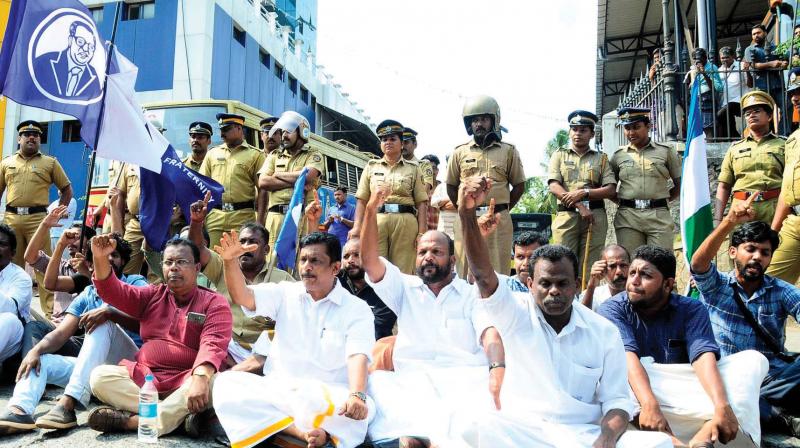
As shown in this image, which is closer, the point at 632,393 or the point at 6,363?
the point at 632,393

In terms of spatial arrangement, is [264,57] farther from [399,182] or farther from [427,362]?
[427,362]

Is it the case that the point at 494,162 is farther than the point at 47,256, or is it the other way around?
the point at 494,162

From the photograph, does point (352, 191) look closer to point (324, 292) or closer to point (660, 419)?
point (324, 292)

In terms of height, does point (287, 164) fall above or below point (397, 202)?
above

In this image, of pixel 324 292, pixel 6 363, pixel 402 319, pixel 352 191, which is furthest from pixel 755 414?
pixel 352 191

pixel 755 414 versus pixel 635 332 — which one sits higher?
pixel 635 332

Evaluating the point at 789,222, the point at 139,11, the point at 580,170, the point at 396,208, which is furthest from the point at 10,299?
the point at 139,11

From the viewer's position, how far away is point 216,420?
381 centimetres

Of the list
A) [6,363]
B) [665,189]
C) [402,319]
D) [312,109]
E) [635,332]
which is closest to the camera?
[635,332]

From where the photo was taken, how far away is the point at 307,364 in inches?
148

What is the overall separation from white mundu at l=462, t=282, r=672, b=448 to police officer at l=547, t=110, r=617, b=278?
3.07m

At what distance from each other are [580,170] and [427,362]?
119 inches

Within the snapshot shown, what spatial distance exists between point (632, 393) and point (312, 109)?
25.2m

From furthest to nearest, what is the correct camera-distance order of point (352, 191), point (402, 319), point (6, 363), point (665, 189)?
point (352, 191) → point (665, 189) → point (6, 363) → point (402, 319)
